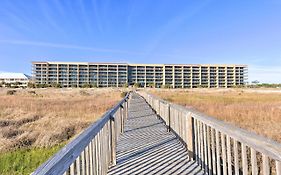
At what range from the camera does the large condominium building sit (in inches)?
4803

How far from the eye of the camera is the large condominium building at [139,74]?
122 m

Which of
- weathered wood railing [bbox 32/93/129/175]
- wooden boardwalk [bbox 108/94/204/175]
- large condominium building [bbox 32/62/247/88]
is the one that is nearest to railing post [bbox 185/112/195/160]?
wooden boardwalk [bbox 108/94/204/175]

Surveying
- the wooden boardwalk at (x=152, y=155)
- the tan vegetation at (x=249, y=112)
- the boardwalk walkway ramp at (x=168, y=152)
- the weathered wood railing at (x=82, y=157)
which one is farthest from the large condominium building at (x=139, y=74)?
the weathered wood railing at (x=82, y=157)

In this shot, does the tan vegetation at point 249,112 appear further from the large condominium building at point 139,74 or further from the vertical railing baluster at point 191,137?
the large condominium building at point 139,74

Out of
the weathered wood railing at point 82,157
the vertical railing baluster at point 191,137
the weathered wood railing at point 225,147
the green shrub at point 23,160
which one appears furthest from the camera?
the green shrub at point 23,160

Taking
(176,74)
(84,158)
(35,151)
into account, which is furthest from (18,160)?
(176,74)

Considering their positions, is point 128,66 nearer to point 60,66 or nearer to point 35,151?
point 60,66

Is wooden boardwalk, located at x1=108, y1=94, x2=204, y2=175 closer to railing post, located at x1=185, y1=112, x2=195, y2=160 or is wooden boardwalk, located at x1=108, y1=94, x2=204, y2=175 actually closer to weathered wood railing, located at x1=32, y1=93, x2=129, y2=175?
railing post, located at x1=185, y1=112, x2=195, y2=160

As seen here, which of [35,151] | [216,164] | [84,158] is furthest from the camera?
[35,151]

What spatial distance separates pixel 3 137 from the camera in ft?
30.9

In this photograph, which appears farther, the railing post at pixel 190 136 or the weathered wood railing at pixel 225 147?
the railing post at pixel 190 136

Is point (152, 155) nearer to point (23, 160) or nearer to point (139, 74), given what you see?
point (23, 160)

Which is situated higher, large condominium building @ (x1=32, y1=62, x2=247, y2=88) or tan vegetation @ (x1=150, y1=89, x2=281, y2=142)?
large condominium building @ (x1=32, y1=62, x2=247, y2=88)

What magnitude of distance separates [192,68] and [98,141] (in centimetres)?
13753
